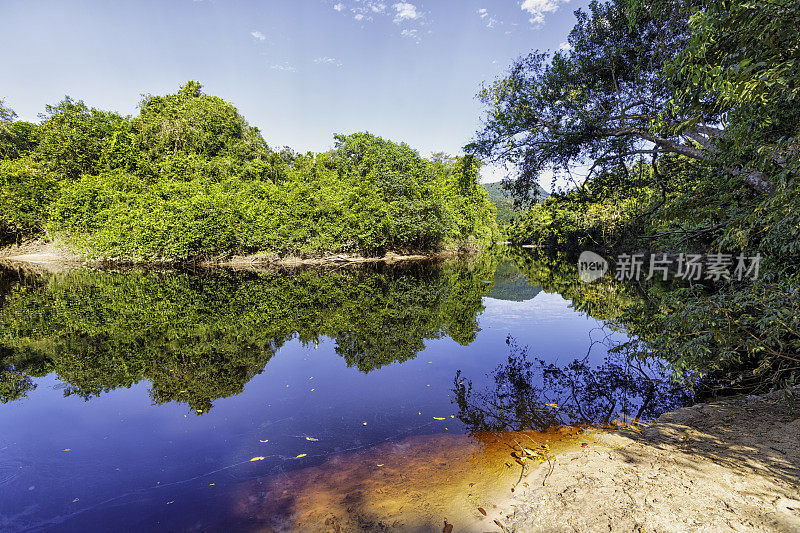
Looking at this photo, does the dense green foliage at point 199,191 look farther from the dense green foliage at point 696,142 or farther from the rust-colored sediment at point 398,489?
the rust-colored sediment at point 398,489

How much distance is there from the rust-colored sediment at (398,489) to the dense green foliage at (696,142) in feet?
10.1

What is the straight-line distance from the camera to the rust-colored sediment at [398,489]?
3.37 meters

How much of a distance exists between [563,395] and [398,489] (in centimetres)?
418

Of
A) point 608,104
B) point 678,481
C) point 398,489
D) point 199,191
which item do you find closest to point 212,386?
point 398,489

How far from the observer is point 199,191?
29453 millimetres

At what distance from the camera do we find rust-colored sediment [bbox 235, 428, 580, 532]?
3.37 m

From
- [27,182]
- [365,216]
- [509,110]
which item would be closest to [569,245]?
[365,216]

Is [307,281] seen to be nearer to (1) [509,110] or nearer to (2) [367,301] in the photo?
(2) [367,301]

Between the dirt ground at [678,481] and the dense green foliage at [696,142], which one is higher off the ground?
the dense green foliage at [696,142]

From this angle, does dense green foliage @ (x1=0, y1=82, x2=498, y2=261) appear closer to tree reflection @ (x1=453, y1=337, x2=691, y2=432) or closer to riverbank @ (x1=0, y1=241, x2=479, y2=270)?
riverbank @ (x1=0, y1=241, x2=479, y2=270)

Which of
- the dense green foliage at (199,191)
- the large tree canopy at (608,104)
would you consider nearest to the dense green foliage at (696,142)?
the large tree canopy at (608,104)

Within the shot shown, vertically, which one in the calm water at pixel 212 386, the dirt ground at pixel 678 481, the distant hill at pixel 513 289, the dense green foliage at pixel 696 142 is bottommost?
the calm water at pixel 212 386

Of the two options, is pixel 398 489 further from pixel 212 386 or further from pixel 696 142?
pixel 696 142

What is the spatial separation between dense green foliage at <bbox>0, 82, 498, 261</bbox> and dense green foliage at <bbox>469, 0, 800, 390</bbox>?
1249cm
